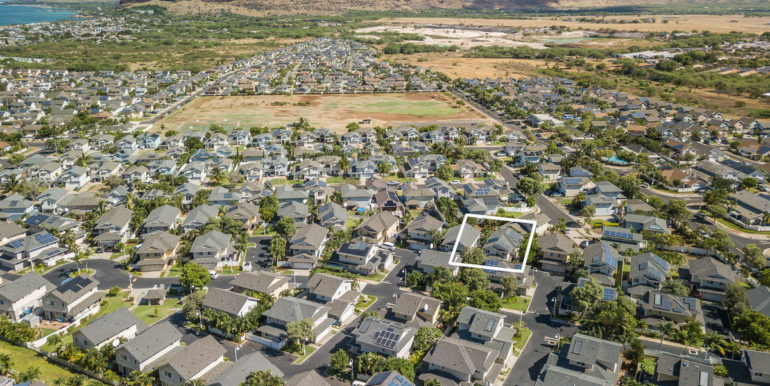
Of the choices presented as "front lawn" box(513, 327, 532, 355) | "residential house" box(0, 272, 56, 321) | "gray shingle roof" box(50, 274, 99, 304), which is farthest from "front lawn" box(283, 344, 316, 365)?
"residential house" box(0, 272, 56, 321)

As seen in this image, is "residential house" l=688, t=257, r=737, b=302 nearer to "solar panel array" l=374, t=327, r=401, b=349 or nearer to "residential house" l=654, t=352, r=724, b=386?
"residential house" l=654, t=352, r=724, b=386

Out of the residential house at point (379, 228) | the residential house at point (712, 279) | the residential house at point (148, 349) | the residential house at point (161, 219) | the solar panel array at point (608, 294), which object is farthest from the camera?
the residential house at point (161, 219)

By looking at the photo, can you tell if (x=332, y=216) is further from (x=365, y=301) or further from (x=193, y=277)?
(x=193, y=277)

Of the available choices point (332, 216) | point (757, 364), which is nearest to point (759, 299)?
point (757, 364)

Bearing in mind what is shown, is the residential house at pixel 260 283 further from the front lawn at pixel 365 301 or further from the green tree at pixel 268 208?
the green tree at pixel 268 208

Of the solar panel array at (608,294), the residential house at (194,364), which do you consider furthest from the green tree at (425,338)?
the solar panel array at (608,294)

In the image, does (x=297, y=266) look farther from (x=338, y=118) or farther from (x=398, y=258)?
(x=338, y=118)
